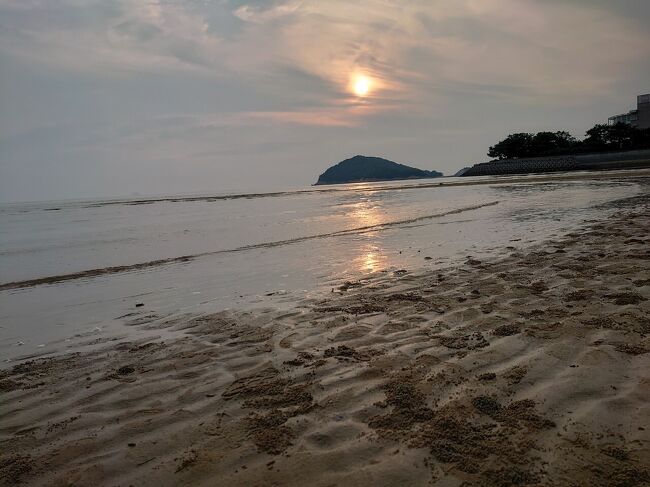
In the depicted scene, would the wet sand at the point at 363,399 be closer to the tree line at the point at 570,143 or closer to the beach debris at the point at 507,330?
the beach debris at the point at 507,330

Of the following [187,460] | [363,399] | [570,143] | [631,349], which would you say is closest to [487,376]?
[363,399]

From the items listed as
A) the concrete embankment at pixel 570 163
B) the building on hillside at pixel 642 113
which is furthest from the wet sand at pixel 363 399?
the building on hillside at pixel 642 113

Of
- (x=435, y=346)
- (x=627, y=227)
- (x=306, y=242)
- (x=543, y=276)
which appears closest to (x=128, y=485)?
(x=435, y=346)

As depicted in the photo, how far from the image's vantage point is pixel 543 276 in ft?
24.8

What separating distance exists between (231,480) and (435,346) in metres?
2.74

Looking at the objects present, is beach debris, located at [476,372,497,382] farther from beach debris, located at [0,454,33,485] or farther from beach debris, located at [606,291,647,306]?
beach debris, located at [0,454,33,485]

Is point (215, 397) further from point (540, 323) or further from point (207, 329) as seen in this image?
point (540, 323)

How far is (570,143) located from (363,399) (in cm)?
14522

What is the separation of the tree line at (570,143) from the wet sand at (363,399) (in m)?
119

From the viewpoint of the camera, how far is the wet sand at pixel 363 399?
2.92m

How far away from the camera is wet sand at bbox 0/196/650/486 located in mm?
2918

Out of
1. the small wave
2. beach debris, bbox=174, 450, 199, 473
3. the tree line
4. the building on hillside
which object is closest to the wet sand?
beach debris, bbox=174, 450, 199, 473

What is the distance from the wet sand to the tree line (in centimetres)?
11878

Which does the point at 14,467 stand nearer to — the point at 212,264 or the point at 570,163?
the point at 212,264
